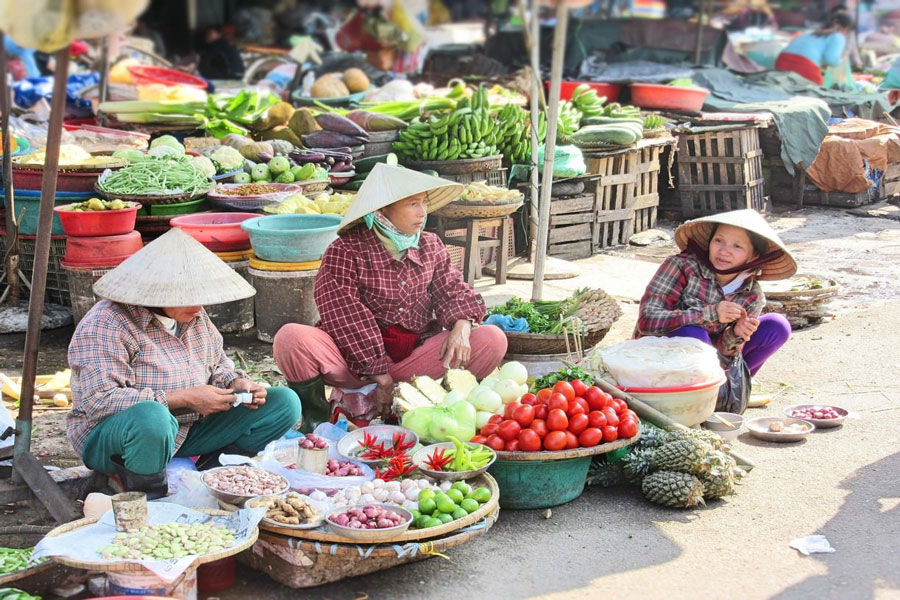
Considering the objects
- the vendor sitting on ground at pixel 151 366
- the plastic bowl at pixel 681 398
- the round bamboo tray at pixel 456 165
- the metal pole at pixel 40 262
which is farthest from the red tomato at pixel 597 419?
the round bamboo tray at pixel 456 165

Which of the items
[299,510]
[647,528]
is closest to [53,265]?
[299,510]

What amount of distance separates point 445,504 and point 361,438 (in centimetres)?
80

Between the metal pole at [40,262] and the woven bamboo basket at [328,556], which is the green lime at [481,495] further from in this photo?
the metal pole at [40,262]

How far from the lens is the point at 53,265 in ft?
21.2

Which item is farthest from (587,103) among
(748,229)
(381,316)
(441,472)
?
(441,472)

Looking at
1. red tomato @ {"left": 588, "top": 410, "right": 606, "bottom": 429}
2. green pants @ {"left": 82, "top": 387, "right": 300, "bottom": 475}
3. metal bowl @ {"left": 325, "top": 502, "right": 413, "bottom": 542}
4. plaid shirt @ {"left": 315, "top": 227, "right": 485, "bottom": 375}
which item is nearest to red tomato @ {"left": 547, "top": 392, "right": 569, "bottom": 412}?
red tomato @ {"left": 588, "top": 410, "right": 606, "bottom": 429}

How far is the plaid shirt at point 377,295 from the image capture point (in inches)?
175

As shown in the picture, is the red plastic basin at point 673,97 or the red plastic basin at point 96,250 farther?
the red plastic basin at point 673,97

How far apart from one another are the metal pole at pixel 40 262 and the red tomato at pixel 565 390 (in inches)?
77.1

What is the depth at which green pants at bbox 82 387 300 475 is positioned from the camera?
344cm

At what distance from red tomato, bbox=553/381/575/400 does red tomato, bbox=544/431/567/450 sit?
209mm

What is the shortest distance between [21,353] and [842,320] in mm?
5310

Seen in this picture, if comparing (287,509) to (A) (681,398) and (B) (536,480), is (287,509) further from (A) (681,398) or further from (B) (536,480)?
(A) (681,398)

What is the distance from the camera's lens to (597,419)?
3.86 meters
